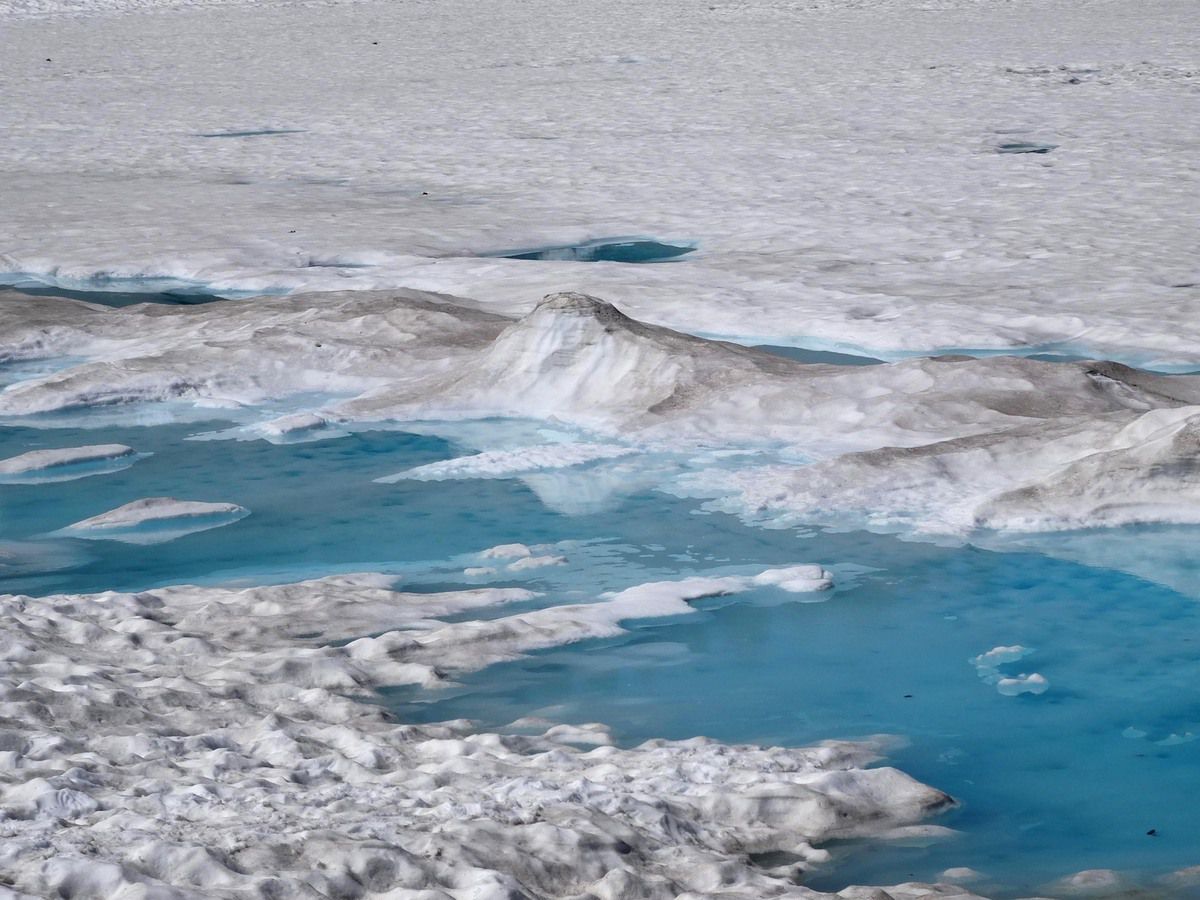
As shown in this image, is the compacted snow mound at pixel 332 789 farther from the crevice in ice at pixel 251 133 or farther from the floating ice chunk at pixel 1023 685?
the crevice in ice at pixel 251 133

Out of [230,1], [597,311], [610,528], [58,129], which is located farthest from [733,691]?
[230,1]

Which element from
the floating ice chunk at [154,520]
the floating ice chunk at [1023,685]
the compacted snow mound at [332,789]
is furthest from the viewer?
the floating ice chunk at [154,520]

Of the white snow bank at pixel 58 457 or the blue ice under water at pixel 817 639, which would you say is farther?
the white snow bank at pixel 58 457

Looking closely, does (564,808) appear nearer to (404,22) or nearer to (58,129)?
(58,129)

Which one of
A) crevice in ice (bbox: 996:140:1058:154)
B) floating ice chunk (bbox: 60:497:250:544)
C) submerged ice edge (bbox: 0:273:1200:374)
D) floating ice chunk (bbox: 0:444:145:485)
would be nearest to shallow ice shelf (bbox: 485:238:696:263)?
submerged ice edge (bbox: 0:273:1200:374)

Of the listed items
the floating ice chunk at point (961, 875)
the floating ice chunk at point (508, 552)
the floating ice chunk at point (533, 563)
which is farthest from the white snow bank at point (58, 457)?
the floating ice chunk at point (961, 875)

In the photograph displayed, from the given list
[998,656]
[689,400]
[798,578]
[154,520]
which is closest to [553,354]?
[689,400]

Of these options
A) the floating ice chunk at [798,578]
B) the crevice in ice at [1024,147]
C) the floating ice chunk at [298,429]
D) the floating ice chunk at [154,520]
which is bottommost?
the floating ice chunk at [798,578]
